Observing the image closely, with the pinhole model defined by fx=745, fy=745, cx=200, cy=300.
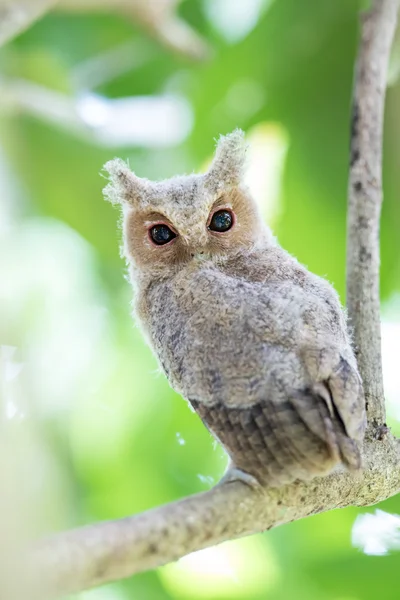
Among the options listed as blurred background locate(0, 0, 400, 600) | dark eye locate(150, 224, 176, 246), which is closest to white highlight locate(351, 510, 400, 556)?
blurred background locate(0, 0, 400, 600)

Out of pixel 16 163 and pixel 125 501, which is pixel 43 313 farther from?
pixel 125 501

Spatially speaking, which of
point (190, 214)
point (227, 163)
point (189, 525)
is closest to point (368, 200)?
point (227, 163)

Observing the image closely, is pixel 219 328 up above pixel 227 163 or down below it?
below

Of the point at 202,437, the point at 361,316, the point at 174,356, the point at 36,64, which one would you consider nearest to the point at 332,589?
the point at 202,437

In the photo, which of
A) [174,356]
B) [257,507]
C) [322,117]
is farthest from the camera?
[322,117]

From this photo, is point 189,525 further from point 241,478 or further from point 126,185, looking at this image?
point 126,185

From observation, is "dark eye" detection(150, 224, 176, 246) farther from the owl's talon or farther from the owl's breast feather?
the owl's talon
